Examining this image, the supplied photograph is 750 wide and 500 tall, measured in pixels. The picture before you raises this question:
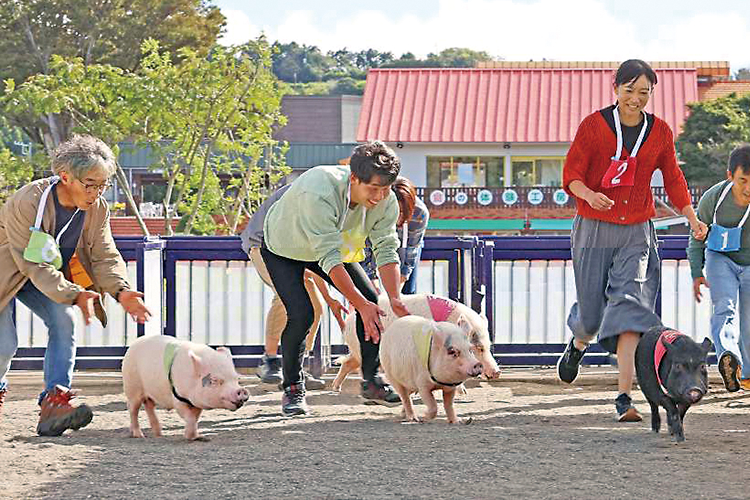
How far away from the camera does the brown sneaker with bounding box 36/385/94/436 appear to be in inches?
320

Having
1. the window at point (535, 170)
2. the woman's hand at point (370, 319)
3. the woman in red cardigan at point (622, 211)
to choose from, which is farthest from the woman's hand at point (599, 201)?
the window at point (535, 170)

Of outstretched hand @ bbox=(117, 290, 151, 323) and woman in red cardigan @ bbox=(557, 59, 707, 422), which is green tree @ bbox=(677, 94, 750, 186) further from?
outstretched hand @ bbox=(117, 290, 151, 323)

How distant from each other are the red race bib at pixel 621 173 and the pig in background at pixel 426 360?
122 centimetres

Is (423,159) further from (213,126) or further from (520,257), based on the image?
(520,257)

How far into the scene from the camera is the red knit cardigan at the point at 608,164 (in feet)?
28.3

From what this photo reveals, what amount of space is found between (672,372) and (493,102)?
4950 centimetres

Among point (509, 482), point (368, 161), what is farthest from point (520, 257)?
point (509, 482)

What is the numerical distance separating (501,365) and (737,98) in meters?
42.8

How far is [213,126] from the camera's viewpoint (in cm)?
2956

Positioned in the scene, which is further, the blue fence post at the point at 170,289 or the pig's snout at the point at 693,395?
the blue fence post at the point at 170,289

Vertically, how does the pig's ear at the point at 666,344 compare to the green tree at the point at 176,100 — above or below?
below

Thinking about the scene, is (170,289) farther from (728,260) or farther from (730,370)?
(730,370)

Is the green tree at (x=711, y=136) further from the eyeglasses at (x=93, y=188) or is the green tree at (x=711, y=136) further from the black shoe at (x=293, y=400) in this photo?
the eyeglasses at (x=93, y=188)

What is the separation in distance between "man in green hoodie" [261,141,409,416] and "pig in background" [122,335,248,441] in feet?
2.54
